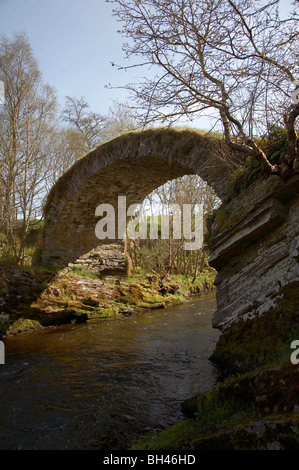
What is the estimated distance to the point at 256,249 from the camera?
14.4 feet

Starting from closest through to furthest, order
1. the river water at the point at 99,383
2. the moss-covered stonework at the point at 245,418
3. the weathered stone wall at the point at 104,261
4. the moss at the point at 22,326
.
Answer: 1. the moss-covered stonework at the point at 245,418
2. the river water at the point at 99,383
3. the moss at the point at 22,326
4. the weathered stone wall at the point at 104,261

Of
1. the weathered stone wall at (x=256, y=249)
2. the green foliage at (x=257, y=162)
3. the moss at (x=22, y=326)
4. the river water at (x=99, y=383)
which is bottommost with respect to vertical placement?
the moss at (x=22, y=326)

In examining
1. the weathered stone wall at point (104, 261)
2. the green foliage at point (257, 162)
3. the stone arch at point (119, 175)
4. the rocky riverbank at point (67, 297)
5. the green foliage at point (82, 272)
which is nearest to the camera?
the green foliage at point (257, 162)

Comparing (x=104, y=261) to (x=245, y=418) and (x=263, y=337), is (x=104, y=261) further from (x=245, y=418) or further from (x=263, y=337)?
(x=245, y=418)

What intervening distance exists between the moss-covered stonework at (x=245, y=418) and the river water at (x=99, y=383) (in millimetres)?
513

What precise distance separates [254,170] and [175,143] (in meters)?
2.97

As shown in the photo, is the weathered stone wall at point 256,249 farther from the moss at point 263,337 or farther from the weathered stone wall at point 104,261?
the weathered stone wall at point 104,261

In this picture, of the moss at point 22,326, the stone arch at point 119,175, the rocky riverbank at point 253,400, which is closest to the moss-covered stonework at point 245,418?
the rocky riverbank at point 253,400

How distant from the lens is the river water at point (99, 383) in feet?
10.2

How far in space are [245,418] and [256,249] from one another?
2466 millimetres

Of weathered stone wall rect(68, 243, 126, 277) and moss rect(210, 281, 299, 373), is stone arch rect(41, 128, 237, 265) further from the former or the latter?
moss rect(210, 281, 299, 373)

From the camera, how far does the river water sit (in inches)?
122
